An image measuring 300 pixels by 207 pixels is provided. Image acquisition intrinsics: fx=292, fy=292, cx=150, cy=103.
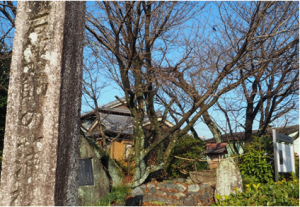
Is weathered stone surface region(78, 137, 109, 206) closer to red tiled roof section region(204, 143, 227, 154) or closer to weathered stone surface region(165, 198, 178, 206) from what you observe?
weathered stone surface region(165, 198, 178, 206)

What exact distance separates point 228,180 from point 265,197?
4.21 ft

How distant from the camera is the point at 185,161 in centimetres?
1149

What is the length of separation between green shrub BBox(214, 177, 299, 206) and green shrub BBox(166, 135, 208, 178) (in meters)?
3.20

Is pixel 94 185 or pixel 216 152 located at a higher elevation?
pixel 216 152

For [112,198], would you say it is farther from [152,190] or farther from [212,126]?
[212,126]

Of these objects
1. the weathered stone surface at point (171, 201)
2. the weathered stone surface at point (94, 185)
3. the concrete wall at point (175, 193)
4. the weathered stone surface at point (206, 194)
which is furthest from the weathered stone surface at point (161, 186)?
the weathered stone surface at point (94, 185)

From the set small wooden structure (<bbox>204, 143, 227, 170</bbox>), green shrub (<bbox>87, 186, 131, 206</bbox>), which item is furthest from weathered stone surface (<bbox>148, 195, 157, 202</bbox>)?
small wooden structure (<bbox>204, 143, 227, 170</bbox>)

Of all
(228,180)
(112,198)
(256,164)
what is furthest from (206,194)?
(256,164)

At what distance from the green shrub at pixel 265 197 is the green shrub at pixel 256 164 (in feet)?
6.03

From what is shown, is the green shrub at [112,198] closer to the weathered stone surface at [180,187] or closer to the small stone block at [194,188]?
the weathered stone surface at [180,187]

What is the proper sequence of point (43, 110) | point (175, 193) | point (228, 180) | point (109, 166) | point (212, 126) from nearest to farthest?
point (43, 110), point (228, 180), point (175, 193), point (109, 166), point (212, 126)

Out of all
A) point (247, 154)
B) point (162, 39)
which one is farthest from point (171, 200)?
point (162, 39)

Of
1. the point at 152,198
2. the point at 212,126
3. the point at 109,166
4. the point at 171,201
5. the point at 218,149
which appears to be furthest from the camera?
the point at 218,149

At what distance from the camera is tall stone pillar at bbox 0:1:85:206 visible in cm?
319
